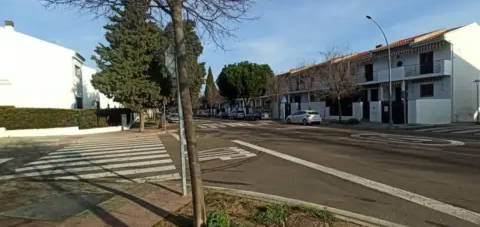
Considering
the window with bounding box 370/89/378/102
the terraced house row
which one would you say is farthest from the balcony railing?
the window with bounding box 370/89/378/102

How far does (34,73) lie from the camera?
114ft

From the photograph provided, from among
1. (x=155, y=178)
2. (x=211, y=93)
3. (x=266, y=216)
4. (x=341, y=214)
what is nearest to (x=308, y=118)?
(x=155, y=178)

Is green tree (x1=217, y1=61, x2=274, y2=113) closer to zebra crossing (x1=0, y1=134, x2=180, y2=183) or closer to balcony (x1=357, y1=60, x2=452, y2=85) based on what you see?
balcony (x1=357, y1=60, x2=452, y2=85)

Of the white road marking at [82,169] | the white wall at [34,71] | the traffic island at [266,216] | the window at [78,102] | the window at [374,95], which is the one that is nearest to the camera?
the traffic island at [266,216]

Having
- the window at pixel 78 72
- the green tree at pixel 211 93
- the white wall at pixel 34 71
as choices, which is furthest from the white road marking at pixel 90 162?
the green tree at pixel 211 93

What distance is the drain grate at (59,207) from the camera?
651 cm

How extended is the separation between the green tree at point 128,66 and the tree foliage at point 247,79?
36.7m

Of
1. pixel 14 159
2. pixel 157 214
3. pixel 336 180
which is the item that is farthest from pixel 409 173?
pixel 14 159

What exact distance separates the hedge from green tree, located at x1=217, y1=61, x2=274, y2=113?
3564 cm

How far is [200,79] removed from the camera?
126 ft

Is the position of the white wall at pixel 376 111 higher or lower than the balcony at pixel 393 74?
lower

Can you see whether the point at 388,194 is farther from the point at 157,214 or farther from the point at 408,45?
the point at 408,45

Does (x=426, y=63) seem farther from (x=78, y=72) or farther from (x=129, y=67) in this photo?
(x=78, y=72)

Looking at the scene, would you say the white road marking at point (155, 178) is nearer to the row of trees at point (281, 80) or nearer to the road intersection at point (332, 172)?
the road intersection at point (332, 172)
